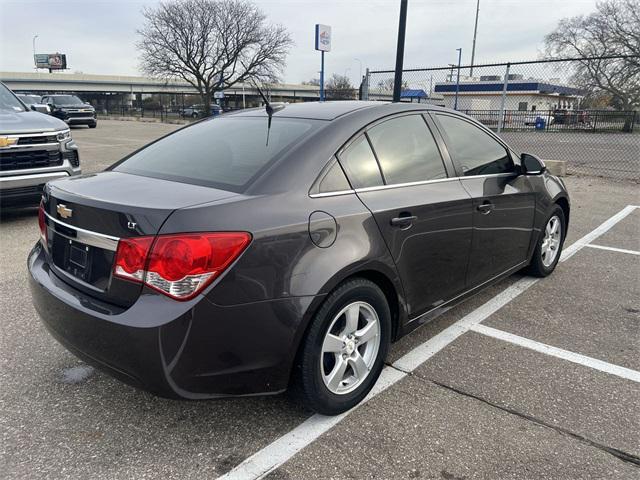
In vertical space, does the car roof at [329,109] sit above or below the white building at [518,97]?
below

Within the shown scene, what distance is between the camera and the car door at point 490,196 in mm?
3393

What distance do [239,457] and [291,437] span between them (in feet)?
0.88

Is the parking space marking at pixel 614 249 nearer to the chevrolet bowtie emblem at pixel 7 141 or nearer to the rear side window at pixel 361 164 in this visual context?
the rear side window at pixel 361 164

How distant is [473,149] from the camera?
361 cm

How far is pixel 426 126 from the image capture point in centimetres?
324

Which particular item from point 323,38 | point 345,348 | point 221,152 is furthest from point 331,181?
point 323,38

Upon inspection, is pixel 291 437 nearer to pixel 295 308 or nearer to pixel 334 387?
pixel 334 387

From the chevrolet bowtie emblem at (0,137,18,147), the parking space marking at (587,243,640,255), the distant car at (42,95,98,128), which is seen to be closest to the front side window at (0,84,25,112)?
the chevrolet bowtie emblem at (0,137,18,147)

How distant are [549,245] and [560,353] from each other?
164 cm

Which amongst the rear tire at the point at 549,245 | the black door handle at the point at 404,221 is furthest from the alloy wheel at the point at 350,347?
the rear tire at the point at 549,245

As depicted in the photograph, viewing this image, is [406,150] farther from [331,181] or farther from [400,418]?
[400,418]

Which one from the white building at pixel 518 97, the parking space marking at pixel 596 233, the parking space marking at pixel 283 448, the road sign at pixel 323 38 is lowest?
the parking space marking at pixel 283 448

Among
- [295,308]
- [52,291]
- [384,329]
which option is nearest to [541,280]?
[384,329]

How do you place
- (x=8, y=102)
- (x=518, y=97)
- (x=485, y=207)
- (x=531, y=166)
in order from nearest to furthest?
1. (x=485, y=207)
2. (x=531, y=166)
3. (x=8, y=102)
4. (x=518, y=97)
